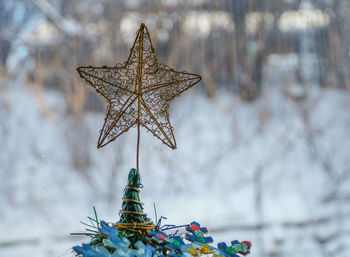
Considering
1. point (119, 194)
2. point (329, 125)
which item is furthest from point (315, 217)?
point (119, 194)

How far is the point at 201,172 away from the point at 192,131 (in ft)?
0.61

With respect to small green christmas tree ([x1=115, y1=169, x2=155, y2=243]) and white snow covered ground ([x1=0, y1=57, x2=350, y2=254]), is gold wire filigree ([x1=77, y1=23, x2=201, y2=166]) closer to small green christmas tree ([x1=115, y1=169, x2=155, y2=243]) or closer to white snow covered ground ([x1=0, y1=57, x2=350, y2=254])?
small green christmas tree ([x1=115, y1=169, x2=155, y2=243])

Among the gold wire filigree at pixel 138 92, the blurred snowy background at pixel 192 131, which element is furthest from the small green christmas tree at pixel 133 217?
the blurred snowy background at pixel 192 131

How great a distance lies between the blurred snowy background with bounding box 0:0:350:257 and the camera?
1.60 m

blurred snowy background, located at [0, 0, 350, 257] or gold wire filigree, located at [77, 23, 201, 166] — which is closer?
gold wire filigree, located at [77, 23, 201, 166]

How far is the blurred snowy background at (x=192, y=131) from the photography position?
1604 millimetres

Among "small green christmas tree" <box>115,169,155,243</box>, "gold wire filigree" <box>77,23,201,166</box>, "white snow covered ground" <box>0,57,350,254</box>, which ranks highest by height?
"white snow covered ground" <box>0,57,350,254</box>

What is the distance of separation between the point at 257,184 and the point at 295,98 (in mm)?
444

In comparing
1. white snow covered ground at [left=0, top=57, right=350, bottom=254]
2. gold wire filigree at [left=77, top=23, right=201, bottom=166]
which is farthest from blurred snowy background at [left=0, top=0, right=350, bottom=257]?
gold wire filigree at [left=77, top=23, right=201, bottom=166]

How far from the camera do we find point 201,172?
1.64 meters

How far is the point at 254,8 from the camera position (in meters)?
1.75

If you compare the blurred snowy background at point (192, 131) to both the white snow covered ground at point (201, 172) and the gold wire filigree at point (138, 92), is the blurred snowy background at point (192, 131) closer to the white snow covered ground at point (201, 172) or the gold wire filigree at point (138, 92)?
the white snow covered ground at point (201, 172)

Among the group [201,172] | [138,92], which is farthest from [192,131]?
[138,92]

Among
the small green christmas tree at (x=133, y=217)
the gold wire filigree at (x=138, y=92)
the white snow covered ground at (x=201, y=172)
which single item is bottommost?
the small green christmas tree at (x=133, y=217)
